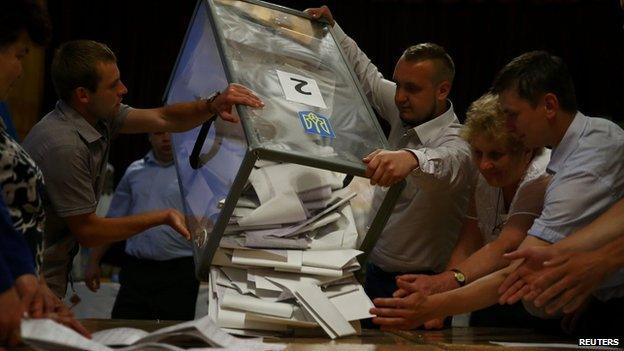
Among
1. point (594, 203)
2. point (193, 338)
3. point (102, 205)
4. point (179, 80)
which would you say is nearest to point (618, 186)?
point (594, 203)

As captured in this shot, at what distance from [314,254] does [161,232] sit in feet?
7.56

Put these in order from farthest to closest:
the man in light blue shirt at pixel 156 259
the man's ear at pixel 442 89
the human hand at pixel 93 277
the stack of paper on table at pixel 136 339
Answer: the man in light blue shirt at pixel 156 259, the human hand at pixel 93 277, the man's ear at pixel 442 89, the stack of paper on table at pixel 136 339

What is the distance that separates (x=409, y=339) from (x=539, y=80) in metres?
0.86

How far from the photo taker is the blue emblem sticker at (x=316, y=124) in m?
2.43

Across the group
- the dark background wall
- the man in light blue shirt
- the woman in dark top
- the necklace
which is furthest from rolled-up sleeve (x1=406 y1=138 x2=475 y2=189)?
the dark background wall

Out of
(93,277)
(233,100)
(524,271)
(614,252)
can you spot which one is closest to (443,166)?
(524,271)

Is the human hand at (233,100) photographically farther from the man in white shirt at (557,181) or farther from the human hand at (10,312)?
the human hand at (10,312)

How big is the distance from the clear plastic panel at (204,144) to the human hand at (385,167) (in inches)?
13.9

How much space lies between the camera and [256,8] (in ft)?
9.73

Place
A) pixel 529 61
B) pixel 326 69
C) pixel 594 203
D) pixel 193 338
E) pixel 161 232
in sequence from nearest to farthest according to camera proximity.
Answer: pixel 193 338
pixel 594 203
pixel 529 61
pixel 326 69
pixel 161 232

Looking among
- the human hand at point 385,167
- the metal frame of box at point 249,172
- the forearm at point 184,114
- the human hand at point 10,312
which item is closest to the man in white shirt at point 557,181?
the metal frame of box at point 249,172

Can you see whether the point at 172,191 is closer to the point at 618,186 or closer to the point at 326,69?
the point at 326,69

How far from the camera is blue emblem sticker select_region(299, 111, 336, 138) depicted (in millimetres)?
2430

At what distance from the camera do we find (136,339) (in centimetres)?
202
